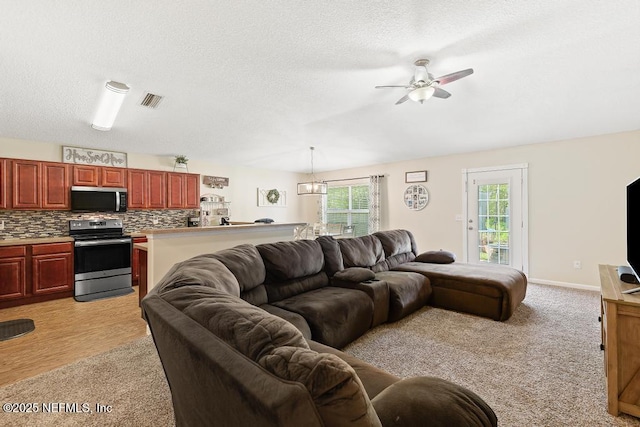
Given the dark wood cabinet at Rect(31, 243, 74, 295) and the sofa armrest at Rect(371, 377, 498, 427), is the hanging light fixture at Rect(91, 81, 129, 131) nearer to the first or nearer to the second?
the dark wood cabinet at Rect(31, 243, 74, 295)

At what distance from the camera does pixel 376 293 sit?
289cm

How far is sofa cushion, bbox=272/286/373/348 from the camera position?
7.58 ft

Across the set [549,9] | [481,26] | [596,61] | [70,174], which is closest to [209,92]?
[481,26]

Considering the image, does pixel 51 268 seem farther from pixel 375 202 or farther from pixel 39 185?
pixel 375 202

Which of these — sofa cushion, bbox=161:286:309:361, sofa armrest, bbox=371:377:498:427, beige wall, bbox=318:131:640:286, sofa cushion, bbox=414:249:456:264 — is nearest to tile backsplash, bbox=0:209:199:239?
sofa cushion, bbox=414:249:456:264

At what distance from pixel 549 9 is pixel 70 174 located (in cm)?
626

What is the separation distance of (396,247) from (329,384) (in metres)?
3.90

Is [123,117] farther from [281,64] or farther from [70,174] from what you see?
[281,64]

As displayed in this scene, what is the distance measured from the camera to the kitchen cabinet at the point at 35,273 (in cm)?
388

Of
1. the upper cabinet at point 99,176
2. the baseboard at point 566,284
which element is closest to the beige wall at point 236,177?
the upper cabinet at point 99,176

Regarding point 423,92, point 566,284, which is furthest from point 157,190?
point 566,284

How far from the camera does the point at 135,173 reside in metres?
5.23

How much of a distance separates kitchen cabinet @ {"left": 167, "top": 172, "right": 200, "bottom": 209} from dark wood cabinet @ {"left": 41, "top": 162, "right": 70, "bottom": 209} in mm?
1540

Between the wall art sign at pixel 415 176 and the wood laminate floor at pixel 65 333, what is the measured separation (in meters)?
5.56
